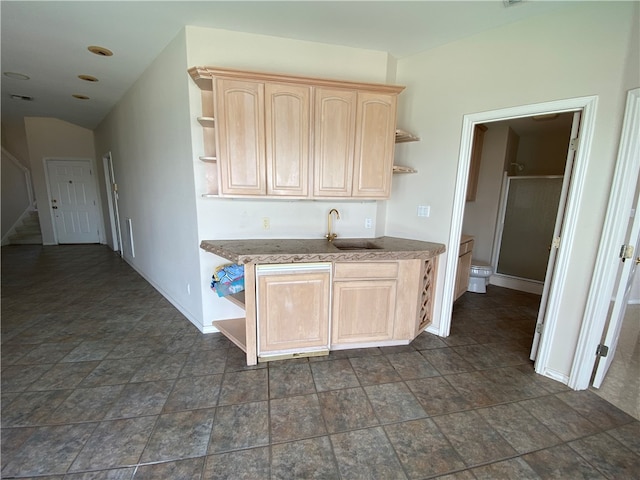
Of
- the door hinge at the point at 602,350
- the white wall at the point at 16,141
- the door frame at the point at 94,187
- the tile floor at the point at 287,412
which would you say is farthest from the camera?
the white wall at the point at 16,141

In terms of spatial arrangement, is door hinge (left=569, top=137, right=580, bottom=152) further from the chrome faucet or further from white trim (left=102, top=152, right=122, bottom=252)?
white trim (left=102, top=152, right=122, bottom=252)

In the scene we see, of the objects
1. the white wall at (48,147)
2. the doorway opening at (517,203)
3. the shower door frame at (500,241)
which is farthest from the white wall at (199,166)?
the white wall at (48,147)

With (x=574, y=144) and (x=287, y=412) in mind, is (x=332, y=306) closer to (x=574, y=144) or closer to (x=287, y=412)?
(x=287, y=412)

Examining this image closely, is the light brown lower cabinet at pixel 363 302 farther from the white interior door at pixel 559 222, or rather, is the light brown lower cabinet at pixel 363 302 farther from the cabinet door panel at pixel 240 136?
the white interior door at pixel 559 222

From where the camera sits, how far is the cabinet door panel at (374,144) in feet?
7.73

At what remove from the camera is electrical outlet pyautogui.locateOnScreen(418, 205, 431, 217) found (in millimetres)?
2739

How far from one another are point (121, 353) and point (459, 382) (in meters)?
2.77

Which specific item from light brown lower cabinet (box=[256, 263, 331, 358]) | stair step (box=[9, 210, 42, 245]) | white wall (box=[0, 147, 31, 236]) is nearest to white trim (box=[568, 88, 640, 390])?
light brown lower cabinet (box=[256, 263, 331, 358])

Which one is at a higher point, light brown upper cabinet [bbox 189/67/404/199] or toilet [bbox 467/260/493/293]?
light brown upper cabinet [bbox 189/67/404/199]

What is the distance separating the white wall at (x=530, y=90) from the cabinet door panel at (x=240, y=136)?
1.51 m

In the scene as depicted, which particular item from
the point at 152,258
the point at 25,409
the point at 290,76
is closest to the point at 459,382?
the point at 290,76

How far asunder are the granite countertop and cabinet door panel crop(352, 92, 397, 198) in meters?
0.52

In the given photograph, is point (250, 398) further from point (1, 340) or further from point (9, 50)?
point (9, 50)

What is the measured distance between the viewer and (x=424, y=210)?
2.77 metres
